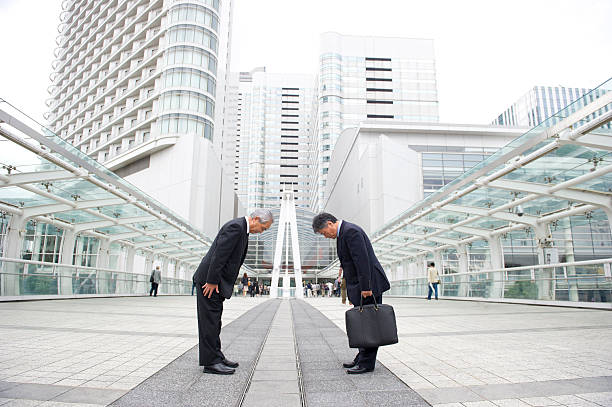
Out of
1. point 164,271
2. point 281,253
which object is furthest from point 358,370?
point 281,253

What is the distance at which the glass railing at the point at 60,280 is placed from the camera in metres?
10.4

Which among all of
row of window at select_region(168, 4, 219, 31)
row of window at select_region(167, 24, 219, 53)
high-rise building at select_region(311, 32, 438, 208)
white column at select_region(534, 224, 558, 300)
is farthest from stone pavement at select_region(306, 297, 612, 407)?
high-rise building at select_region(311, 32, 438, 208)

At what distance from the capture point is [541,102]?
90.6 meters

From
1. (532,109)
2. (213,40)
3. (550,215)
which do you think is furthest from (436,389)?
(532,109)

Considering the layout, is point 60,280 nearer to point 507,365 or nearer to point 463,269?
point 507,365

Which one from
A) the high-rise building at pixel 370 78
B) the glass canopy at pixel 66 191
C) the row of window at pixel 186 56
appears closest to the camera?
the glass canopy at pixel 66 191

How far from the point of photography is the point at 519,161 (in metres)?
9.70

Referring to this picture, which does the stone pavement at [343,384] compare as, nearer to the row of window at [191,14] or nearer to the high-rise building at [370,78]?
the row of window at [191,14]

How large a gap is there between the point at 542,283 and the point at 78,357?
11671 mm

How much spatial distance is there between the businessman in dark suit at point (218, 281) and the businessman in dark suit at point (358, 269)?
633 mm

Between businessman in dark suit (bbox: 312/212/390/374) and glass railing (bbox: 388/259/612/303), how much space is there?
818 cm

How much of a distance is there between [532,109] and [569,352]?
10461cm

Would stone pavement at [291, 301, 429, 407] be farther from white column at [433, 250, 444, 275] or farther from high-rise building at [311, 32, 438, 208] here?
high-rise building at [311, 32, 438, 208]

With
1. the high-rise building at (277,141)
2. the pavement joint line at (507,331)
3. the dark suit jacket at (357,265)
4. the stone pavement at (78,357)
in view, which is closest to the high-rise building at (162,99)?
the stone pavement at (78,357)
